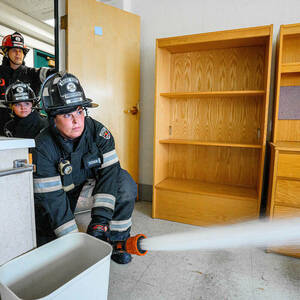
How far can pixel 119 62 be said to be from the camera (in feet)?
8.05

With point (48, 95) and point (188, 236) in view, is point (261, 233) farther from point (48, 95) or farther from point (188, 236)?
point (48, 95)

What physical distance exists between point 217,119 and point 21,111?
1.87 m

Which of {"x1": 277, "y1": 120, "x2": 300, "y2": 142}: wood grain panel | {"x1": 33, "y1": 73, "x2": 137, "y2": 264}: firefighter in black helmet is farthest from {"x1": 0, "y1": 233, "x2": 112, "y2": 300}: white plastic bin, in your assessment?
{"x1": 277, "y1": 120, "x2": 300, "y2": 142}: wood grain panel

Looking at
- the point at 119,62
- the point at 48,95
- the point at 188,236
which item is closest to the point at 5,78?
the point at 119,62

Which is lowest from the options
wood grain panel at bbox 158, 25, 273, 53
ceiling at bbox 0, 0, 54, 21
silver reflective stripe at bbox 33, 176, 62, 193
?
silver reflective stripe at bbox 33, 176, 62, 193

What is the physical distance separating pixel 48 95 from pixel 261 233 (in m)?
1.81

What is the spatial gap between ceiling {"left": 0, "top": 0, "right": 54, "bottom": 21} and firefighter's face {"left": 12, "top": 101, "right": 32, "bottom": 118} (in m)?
1.01

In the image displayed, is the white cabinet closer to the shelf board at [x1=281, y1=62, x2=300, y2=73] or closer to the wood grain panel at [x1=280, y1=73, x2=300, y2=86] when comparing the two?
the shelf board at [x1=281, y1=62, x2=300, y2=73]

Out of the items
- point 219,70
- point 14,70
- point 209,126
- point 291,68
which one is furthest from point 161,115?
point 14,70

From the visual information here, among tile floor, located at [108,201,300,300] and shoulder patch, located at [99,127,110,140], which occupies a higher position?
shoulder patch, located at [99,127,110,140]

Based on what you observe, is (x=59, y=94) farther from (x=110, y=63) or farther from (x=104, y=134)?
(x=110, y=63)

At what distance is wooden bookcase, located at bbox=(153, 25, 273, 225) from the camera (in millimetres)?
2006

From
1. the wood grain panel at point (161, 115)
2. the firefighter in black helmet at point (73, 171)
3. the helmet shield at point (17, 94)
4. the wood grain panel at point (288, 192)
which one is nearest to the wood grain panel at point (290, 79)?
the wood grain panel at point (288, 192)

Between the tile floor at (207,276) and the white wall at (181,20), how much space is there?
1304 millimetres
